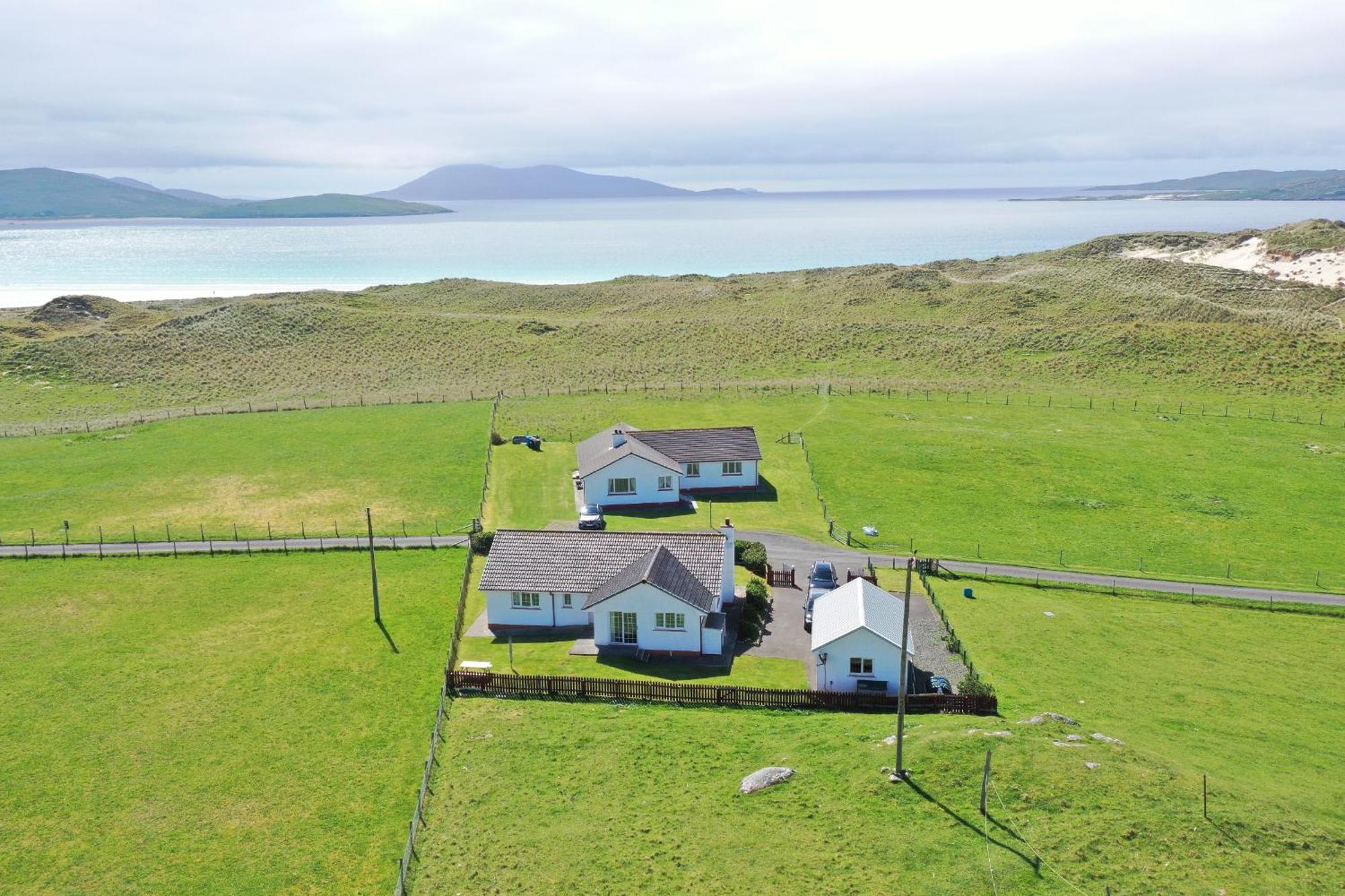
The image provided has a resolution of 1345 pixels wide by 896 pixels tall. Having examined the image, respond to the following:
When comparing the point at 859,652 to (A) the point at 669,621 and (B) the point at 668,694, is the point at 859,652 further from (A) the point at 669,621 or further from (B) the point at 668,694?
(A) the point at 669,621

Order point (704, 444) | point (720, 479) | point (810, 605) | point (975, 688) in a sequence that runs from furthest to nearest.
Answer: point (704, 444), point (720, 479), point (810, 605), point (975, 688)

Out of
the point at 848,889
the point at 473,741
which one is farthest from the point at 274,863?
the point at 848,889

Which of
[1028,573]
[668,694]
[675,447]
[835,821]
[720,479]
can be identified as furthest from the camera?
[720,479]

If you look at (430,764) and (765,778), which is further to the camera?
(430,764)

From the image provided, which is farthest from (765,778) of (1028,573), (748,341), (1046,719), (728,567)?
(748,341)

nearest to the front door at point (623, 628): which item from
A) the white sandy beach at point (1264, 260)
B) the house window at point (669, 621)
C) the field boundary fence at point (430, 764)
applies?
the house window at point (669, 621)

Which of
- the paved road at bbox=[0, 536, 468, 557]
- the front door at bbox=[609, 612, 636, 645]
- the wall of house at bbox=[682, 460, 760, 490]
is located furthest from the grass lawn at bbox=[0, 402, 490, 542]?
the front door at bbox=[609, 612, 636, 645]

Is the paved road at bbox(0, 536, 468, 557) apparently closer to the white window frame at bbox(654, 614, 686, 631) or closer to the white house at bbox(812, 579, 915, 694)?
the white window frame at bbox(654, 614, 686, 631)
